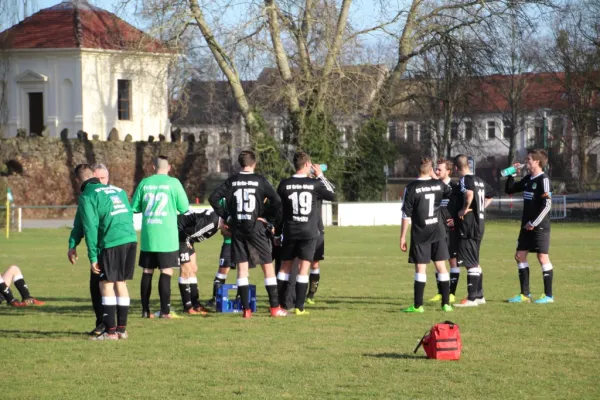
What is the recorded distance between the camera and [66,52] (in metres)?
56.3

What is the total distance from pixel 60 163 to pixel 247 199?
39.9 m

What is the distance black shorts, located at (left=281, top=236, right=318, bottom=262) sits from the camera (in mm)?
13227

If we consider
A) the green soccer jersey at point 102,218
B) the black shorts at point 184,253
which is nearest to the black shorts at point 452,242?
the black shorts at point 184,253

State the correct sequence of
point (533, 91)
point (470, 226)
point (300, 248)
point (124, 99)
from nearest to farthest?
point (300, 248), point (470, 226), point (124, 99), point (533, 91)

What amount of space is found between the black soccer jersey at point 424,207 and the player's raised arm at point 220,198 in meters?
2.37

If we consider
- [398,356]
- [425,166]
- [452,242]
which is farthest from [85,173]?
[452,242]

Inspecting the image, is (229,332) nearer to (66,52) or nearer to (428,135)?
(66,52)

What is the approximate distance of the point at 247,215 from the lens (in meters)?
12.8

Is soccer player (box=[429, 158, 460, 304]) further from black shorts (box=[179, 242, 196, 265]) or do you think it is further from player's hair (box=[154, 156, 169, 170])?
A: player's hair (box=[154, 156, 169, 170])

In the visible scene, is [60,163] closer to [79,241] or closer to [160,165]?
[160,165]

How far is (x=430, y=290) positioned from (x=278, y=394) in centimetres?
888

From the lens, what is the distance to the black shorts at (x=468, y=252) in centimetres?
1422

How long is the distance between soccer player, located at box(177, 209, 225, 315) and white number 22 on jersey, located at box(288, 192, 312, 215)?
993 millimetres

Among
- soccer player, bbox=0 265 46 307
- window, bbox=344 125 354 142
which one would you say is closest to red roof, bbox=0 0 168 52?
window, bbox=344 125 354 142
